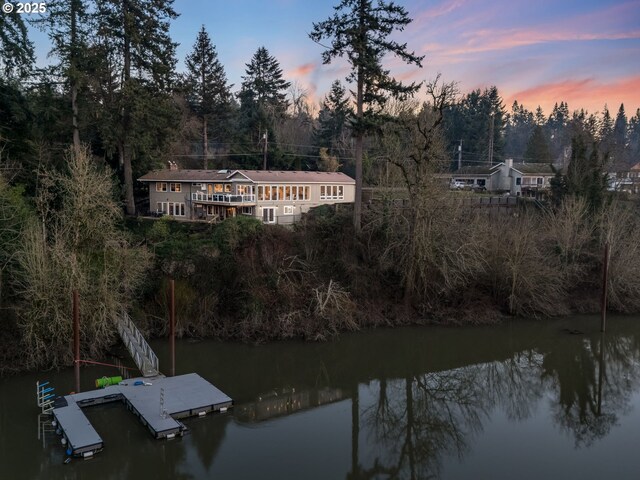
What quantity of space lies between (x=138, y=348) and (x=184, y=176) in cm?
2148

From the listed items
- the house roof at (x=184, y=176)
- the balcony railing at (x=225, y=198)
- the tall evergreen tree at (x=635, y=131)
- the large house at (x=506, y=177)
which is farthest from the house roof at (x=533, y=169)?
the tall evergreen tree at (x=635, y=131)

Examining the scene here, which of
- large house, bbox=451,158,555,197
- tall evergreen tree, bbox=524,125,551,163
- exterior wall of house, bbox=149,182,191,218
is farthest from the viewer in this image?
tall evergreen tree, bbox=524,125,551,163

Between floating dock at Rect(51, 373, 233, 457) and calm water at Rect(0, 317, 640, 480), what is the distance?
0.35 meters

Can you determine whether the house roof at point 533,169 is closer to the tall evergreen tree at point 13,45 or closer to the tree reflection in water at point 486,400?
the tree reflection in water at point 486,400

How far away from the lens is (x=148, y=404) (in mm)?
16109

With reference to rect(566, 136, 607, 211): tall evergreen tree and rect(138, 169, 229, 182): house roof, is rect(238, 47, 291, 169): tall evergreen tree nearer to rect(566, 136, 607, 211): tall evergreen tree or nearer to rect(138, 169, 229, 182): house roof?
rect(138, 169, 229, 182): house roof

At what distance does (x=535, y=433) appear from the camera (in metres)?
16.2

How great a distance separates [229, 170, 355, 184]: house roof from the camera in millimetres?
36438

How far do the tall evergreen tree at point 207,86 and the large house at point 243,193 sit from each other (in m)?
9.69

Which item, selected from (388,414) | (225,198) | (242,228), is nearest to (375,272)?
(242,228)

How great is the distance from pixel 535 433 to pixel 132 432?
1279 cm

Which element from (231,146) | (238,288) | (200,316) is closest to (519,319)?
(238,288)

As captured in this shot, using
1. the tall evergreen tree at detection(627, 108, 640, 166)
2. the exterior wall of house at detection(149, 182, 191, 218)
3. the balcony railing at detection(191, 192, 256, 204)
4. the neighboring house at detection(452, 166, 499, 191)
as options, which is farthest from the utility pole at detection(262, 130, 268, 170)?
the tall evergreen tree at detection(627, 108, 640, 166)

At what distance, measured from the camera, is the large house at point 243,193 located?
36.1 metres
